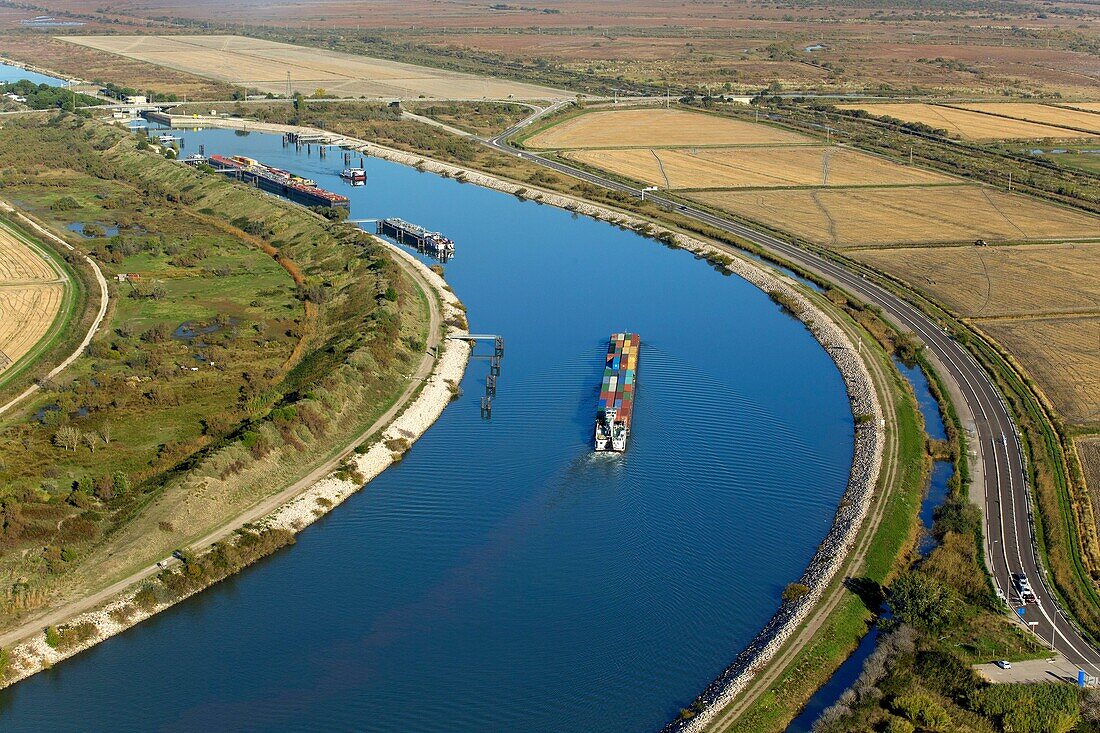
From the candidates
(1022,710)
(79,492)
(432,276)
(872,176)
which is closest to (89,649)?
(79,492)

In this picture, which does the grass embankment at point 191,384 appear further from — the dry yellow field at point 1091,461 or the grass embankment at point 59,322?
the dry yellow field at point 1091,461

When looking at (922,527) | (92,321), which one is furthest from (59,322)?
(922,527)

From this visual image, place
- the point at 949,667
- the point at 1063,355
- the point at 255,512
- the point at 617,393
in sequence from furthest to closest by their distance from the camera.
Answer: the point at 1063,355 < the point at 617,393 < the point at 255,512 < the point at 949,667

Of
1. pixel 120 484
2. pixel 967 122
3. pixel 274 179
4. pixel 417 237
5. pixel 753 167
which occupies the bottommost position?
pixel 120 484

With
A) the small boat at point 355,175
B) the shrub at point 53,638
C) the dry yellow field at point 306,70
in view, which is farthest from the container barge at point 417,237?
the dry yellow field at point 306,70

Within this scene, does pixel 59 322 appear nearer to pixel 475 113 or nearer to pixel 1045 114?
pixel 475 113

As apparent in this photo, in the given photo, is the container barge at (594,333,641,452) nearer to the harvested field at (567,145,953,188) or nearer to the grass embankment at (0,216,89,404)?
the grass embankment at (0,216,89,404)

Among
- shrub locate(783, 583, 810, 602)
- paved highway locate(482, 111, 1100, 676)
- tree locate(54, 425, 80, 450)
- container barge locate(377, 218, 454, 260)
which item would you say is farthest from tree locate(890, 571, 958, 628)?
container barge locate(377, 218, 454, 260)
